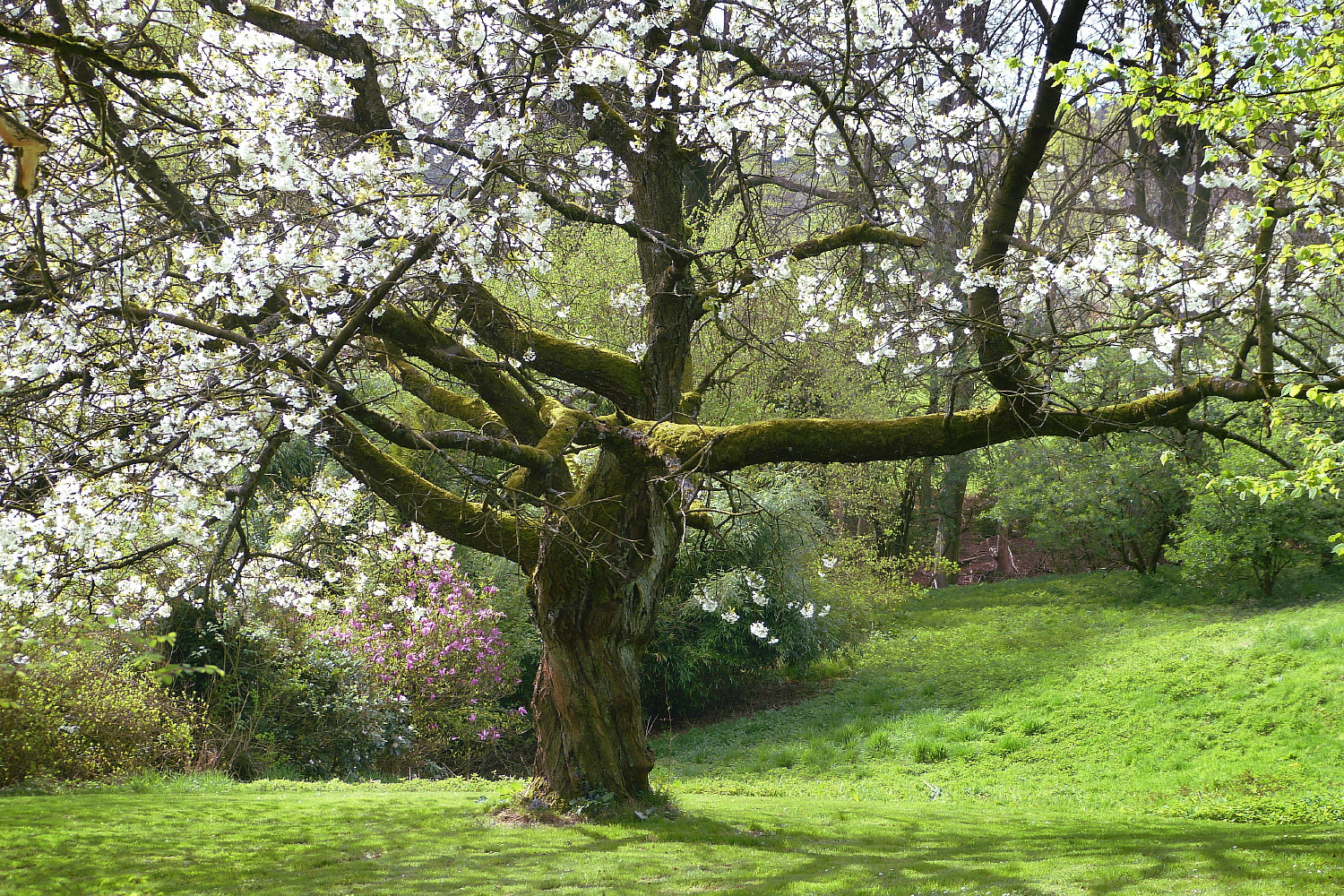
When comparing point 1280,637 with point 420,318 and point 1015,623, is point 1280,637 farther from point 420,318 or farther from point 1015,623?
point 420,318

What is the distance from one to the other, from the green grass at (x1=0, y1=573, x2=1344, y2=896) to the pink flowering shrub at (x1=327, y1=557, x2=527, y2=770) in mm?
1483

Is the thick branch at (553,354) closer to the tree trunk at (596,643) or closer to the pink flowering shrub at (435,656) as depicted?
the tree trunk at (596,643)

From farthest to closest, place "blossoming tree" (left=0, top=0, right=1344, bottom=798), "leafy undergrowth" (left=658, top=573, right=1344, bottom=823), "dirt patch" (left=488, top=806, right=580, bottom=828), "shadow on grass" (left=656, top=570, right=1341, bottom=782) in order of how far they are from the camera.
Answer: "shadow on grass" (left=656, top=570, right=1341, bottom=782)
"leafy undergrowth" (left=658, top=573, right=1344, bottom=823)
"dirt patch" (left=488, top=806, right=580, bottom=828)
"blossoming tree" (left=0, top=0, right=1344, bottom=798)

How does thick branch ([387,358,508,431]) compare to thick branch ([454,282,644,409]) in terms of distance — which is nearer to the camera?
thick branch ([454,282,644,409])

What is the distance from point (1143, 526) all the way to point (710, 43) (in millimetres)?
11477

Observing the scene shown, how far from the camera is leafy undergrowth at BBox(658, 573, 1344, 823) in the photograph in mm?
7840

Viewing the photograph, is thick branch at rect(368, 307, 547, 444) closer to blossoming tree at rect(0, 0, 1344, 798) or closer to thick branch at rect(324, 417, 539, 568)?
blossoming tree at rect(0, 0, 1344, 798)

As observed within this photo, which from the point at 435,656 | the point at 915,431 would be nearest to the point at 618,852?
the point at 915,431

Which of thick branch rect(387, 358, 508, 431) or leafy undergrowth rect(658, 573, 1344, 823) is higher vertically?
thick branch rect(387, 358, 508, 431)


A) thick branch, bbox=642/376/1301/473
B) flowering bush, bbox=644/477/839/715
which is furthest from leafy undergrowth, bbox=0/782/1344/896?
flowering bush, bbox=644/477/839/715

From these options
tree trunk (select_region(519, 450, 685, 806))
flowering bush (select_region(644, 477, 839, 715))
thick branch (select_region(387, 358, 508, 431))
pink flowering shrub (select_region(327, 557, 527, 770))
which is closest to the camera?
tree trunk (select_region(519, 450, 685, 806))

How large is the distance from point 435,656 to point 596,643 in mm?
5010

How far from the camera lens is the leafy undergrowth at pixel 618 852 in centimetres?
441

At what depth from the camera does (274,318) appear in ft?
15.6
